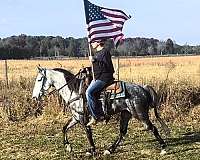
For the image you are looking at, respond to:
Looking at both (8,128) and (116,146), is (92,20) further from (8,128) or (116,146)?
(8,128)

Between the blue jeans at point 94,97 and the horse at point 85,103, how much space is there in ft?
0.95

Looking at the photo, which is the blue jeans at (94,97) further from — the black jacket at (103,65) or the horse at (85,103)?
the horse at (85,103)

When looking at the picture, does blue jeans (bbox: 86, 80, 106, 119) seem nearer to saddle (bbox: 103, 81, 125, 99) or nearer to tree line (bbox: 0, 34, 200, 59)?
saddle (bbox: 103, 81, 125, 99)

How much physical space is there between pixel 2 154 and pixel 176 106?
609 centimetres

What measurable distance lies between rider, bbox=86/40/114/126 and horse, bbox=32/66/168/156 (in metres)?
0.32

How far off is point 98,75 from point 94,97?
49 centimetres

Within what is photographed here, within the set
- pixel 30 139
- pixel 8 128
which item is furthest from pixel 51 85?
pixel 8 128

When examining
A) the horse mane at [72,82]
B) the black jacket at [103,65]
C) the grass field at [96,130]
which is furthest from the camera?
the grass field at [96,130]

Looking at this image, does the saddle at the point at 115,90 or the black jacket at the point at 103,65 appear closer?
the black jacket at the point at 103,65

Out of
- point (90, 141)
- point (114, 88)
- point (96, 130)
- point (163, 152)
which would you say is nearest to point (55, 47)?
point (96, 130)

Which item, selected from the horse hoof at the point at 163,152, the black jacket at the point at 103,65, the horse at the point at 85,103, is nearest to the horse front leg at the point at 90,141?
the horse at the point at 85,103

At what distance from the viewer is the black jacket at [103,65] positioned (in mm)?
9438

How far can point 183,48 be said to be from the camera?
8038 cm

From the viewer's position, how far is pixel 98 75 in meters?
9.59
